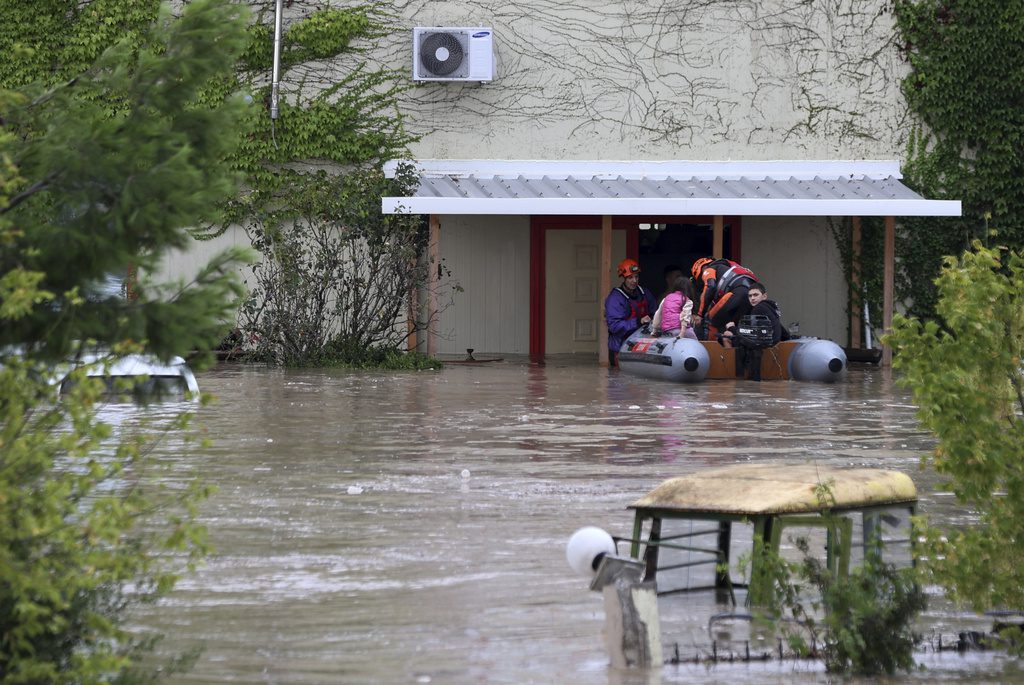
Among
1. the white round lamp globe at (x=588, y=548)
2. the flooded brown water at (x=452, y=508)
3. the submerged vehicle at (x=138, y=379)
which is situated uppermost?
the submerged vehicle at (x=138, y=379)

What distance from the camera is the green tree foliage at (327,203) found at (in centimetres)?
2409

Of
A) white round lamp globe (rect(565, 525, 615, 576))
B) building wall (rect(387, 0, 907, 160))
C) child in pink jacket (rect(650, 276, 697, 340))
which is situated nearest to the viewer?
white round lamp globe (rect(565, 525, 615, 576))

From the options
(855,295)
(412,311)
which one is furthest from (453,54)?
(855,295)

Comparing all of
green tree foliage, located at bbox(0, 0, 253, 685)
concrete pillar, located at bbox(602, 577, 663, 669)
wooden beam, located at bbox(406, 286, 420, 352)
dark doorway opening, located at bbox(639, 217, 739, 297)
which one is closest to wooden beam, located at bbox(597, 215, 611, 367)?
dark doorway opening, located at bbox(639, 217, 739, 297)

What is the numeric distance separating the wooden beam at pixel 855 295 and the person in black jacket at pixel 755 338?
492 centimetres

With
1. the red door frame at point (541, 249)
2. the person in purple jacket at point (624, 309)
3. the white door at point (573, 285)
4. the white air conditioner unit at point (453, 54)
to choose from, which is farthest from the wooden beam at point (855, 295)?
the white air conditioner unit at point (453, 54)

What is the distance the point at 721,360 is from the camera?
74.3ft

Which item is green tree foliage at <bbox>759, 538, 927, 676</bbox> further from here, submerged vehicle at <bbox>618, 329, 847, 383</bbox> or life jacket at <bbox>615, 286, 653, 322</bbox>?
life jacket at <bbox>615, 286, 653, 322</bbox>

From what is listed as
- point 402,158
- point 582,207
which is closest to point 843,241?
point 582,207

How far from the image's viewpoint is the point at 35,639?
210 inches

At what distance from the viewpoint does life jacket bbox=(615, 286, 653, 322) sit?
25031mm

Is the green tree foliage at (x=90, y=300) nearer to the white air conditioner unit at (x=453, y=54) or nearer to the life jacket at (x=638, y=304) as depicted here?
the life jacket at (x=638, y=304)

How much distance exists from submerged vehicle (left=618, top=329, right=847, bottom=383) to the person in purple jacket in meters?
1.43

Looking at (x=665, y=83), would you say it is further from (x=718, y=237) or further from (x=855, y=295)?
(x=855, y=295)
